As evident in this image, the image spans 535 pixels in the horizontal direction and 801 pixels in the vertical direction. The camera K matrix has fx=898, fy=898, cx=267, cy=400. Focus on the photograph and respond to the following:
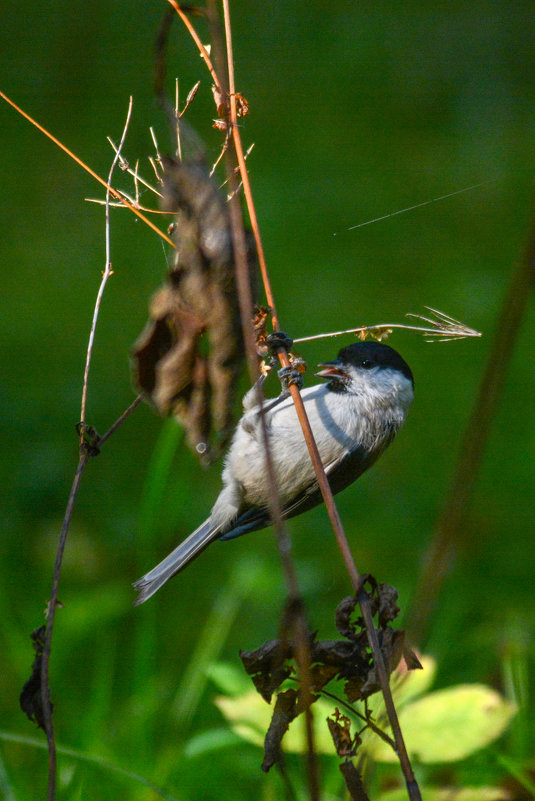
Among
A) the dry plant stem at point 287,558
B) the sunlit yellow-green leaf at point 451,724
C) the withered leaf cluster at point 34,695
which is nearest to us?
the dry plant stem at point 287,558

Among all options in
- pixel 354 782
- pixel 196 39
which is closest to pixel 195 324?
pixel 196 39

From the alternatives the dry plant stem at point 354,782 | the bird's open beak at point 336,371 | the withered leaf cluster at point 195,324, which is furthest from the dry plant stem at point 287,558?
the bird's open beak at point 336,371

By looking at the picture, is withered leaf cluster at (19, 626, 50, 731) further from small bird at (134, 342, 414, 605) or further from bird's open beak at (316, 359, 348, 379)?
bird's open beak at (316, 359, 348, 379)

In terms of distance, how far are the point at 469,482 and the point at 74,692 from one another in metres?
2.19

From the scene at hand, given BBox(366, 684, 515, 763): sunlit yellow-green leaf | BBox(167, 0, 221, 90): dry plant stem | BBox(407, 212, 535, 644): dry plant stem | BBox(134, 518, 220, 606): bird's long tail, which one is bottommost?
BBox(366, 684, 515, 763): sunlit yellow-green leaf

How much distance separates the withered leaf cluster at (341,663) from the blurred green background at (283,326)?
865 mm

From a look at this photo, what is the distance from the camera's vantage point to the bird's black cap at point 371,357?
Result: 219 centimetres

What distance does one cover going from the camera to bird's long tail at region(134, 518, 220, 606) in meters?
2.12

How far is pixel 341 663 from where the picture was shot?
1.17 metres

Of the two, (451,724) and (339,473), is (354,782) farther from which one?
(339,473)

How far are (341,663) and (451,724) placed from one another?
2.13ft

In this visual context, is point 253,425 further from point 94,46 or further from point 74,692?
point 94,46

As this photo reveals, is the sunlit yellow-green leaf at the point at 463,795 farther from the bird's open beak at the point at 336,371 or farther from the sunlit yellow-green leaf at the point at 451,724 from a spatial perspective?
the bird's open beak at the point at 336,371

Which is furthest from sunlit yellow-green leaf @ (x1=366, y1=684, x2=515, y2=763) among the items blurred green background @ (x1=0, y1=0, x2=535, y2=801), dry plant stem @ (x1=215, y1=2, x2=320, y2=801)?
dry plant stem @ (x1=215, y1=2, x2=320, y2=801)
